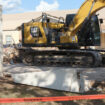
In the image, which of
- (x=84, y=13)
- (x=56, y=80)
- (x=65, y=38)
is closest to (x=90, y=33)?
(x=65, y=38)

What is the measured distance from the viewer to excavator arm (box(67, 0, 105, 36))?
997 cm

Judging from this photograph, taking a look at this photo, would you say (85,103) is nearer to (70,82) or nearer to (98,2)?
(70,82)

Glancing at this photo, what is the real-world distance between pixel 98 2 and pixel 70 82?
5102 millimetres

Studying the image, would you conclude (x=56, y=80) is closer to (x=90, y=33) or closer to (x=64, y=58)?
(x=64, y=58)

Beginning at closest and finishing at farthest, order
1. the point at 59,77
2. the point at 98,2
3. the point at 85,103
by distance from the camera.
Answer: the point at 85,103 < the point at 59,77 < the point at 98,2

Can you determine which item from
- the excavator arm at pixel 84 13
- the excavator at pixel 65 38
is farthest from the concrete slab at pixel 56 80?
the excavator at pixel 65 38

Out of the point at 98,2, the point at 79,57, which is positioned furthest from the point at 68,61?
the point at 98,2

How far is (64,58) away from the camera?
12633mm

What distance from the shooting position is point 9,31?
103 ft

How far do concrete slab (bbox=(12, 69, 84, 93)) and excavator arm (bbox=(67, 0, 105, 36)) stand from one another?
466 cm

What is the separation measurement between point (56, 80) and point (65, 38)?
5.60 meters

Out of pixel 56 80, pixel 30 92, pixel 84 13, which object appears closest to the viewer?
pixel 30 92

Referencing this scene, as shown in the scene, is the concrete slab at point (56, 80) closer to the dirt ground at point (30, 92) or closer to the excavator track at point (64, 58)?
the dirt ground at point (30, 92)

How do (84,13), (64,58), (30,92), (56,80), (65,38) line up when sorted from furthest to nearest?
(64,58), (65,38), (84,13), (56,80), (30,92)
